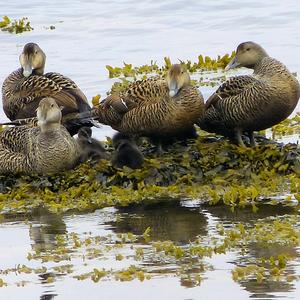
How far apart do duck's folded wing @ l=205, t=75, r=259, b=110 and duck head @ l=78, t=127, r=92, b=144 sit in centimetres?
119

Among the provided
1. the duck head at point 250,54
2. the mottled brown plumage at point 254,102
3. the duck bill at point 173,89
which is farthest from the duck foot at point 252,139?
the duck bill at point 173,89

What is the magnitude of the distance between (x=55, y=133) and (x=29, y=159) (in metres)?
0.34

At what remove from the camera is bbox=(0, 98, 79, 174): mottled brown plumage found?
1179 cm

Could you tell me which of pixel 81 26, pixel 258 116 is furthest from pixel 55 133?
pixel 81 26

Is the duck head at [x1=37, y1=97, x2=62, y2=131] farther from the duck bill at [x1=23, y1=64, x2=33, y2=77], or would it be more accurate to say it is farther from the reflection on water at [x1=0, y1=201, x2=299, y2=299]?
the duck bill at [x1=23, y1=64, x2=33, y2=77]

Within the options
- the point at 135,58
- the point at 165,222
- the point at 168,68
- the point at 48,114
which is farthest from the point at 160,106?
the point at 135,58

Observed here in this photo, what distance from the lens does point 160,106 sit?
40.4 ft

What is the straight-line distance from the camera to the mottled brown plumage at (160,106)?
40.1 ft

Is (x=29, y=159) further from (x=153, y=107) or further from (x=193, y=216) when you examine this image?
(x=193, y=216)

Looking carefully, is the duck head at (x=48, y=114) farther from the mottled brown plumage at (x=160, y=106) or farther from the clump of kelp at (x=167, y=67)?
the clump of kelp at (x=167, y=67)

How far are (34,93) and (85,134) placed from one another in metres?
0.86

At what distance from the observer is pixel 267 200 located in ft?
35.3

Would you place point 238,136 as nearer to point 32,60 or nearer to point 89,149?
point 89,149

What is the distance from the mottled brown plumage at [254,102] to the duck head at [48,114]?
155cm
